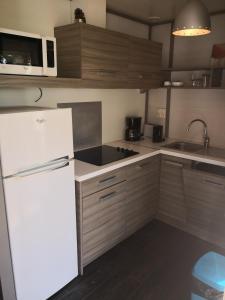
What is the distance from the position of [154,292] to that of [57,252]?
84cm

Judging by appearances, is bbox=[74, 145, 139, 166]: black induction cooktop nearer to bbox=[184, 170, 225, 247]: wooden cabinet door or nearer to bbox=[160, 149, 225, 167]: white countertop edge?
bbox=[160, 149, 225, 167]: white countertop edge

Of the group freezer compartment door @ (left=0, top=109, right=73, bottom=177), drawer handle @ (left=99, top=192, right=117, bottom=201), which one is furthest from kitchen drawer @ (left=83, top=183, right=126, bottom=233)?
freezer compartment door @ (left=0, top=109, right=73, bottom=177)

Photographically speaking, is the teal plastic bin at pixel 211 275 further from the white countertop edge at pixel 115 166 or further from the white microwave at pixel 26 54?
the white microwave at pixel 26 54

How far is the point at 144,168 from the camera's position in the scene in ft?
8.62

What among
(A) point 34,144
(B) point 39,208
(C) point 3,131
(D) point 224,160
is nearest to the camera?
(C) point 3,131

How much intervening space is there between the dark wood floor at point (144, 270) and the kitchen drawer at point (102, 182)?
2.39ft

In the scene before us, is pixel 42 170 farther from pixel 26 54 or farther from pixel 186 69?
pixel 186 69

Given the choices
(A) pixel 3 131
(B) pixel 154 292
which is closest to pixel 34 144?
(A) pixel 3 131

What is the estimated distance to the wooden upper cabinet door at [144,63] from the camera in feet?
8.37

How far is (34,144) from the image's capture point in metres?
1.56

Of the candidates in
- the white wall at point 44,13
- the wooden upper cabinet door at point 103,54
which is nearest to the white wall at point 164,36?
the wooden upper cabinet door at point 103,54

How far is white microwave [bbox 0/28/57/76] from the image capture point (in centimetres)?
156

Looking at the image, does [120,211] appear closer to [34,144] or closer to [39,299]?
[39,299]

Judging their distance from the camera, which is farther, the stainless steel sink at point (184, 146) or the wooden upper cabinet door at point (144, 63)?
the stainless steel sink at point (184, 146)
